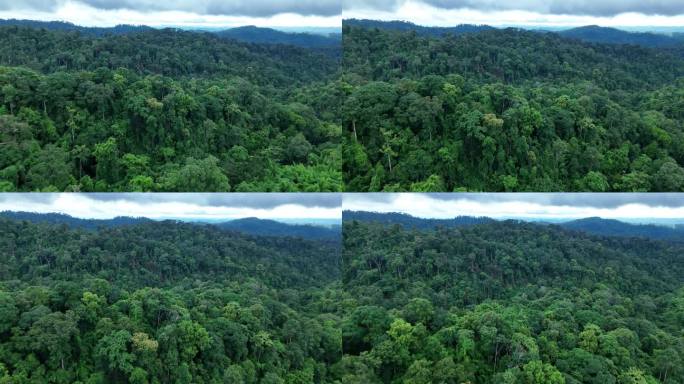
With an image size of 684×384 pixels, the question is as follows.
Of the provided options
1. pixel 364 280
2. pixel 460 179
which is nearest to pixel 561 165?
pixel 460 179

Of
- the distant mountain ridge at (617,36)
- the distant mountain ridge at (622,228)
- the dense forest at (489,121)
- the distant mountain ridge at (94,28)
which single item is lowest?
the distant mountain ridge at (622,228)

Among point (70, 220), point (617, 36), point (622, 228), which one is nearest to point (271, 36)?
point (70, 220)

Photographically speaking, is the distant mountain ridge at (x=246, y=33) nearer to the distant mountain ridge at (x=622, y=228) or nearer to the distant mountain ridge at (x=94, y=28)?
the distant mountain ridge at (x=94, y=28)

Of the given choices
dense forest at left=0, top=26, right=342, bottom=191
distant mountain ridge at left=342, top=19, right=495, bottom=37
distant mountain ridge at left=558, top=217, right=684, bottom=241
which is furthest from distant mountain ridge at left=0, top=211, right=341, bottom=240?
distant mountain ridge at left=558, top=217, right=684, bottom=241

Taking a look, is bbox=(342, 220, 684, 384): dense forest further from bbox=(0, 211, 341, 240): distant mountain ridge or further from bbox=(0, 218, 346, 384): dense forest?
bbox=(0, 218, 346, 384): dense forest

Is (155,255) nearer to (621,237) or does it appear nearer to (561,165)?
(561,165)

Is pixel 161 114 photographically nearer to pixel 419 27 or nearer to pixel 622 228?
pixel 419 27

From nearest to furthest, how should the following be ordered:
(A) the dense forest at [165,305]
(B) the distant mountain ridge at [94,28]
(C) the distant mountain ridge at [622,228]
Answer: (A) the dense forest at [165,305]
(B) the distant mountain ridge at [94,28]
(C) the distant mountain ridge at [622,228]

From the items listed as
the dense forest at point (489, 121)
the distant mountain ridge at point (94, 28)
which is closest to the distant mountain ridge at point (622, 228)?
the dense forest at point (489, 121)
